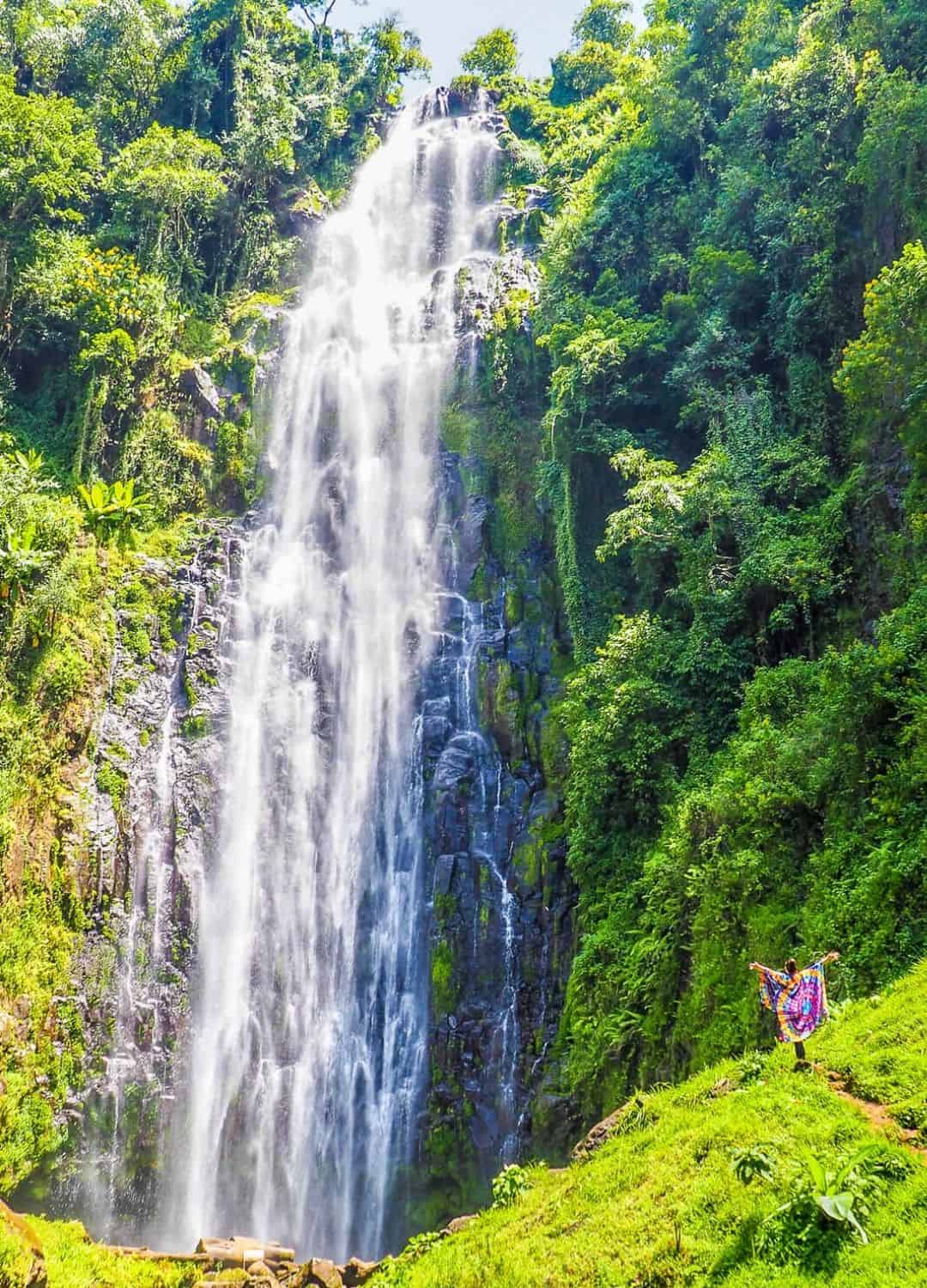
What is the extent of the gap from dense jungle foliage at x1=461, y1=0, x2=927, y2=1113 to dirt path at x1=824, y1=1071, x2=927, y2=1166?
5.59 ft

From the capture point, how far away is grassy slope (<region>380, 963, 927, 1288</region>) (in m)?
4.77

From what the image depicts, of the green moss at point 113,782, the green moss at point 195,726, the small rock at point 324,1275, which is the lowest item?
the small rock at point 324,1275

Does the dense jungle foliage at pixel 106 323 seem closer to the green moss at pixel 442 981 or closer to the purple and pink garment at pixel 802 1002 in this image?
the green moss at pixel 442 981

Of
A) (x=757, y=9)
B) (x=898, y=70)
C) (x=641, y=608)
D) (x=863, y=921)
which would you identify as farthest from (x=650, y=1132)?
(x=757, y=9)

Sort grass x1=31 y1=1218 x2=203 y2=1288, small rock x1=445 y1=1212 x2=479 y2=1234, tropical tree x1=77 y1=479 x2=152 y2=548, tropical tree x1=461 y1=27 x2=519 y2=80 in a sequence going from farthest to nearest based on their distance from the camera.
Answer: tropical tree x1=461 y1=27 x2=519 y2=80
tropical tree x1=77 y1=479 x2=152 y2=548
grass x1=31 y1=1218 x2=203 y2=1288
small rock x1=445 y1=1212 x2=479 y2=1234

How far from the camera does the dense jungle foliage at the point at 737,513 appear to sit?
388 inches

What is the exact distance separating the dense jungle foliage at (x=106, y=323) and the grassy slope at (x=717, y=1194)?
11.2 metres

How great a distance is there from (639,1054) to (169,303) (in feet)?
82.8

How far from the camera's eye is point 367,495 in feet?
78.2

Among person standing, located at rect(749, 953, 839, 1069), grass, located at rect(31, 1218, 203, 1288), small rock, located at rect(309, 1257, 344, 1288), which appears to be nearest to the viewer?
person standing, located at rect(749, 953, 839, 1069)

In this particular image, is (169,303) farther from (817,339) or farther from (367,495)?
(817,339)

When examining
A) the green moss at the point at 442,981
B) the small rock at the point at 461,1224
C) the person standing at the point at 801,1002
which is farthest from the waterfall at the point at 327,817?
the person standing at the point at 801,1002

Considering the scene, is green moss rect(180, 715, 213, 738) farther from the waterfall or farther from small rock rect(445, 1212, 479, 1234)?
small rock rect(445, 1212, 479, 1234)

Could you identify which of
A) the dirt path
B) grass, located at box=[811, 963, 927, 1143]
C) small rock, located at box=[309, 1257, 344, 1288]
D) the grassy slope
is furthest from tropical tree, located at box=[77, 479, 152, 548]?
the dirt path
